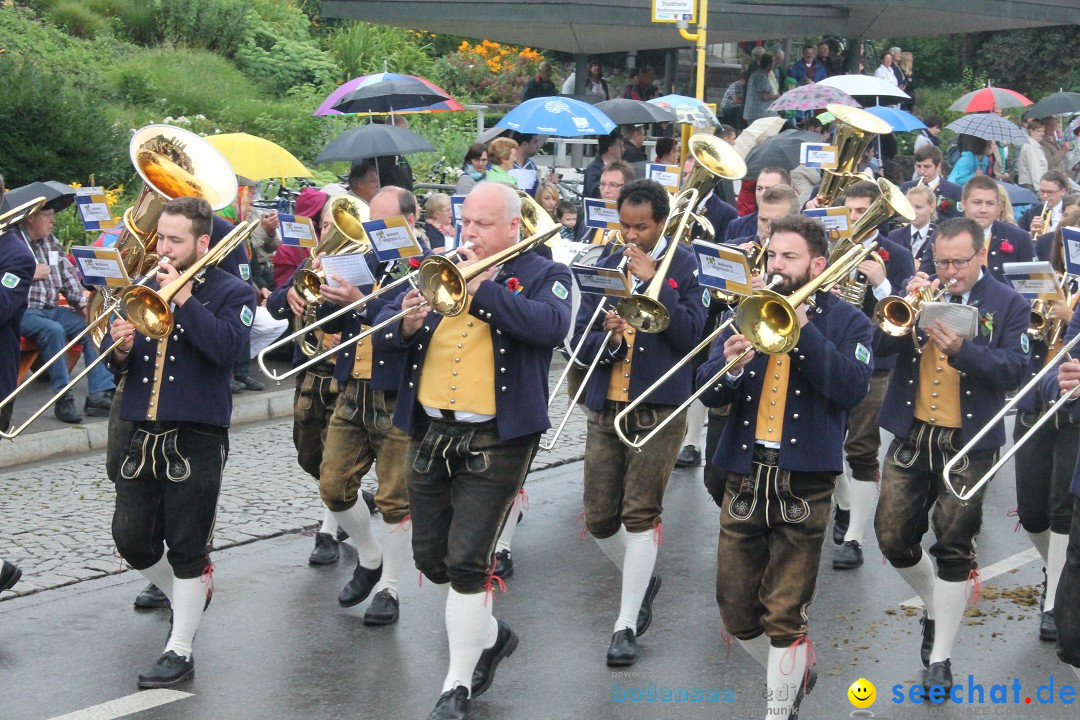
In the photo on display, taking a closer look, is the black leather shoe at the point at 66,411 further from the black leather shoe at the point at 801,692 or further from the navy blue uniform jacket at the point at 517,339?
the black leather shoe at the point at 801,692

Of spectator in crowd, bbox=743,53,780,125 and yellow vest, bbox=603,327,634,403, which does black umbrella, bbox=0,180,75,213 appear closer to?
yellow vest, bbox=603,327,634,403

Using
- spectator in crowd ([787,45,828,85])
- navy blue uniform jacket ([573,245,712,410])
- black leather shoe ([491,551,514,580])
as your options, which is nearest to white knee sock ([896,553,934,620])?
navy blue uniform jacket ([573,245,712,410])

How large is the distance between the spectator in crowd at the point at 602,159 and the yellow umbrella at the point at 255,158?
2.76 metres

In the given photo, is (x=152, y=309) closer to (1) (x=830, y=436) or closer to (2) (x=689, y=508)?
(1) (x=830, y=436)

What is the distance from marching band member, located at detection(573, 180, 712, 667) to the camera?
20.6 ft

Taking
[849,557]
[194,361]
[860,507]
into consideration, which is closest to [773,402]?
Result: [194,361]

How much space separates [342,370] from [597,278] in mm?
1496

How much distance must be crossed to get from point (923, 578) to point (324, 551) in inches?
126

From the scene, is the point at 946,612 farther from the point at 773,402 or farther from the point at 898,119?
the point at 898,119

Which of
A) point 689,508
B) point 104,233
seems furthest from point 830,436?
point 104,233

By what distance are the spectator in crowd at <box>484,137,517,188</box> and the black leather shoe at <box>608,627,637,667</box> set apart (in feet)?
21.6

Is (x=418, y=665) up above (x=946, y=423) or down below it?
below

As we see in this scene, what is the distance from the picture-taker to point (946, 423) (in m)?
5.89

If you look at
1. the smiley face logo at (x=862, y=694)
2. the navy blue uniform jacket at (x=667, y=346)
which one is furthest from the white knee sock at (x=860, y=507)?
the smiley face logo at (x=862, y=694)
